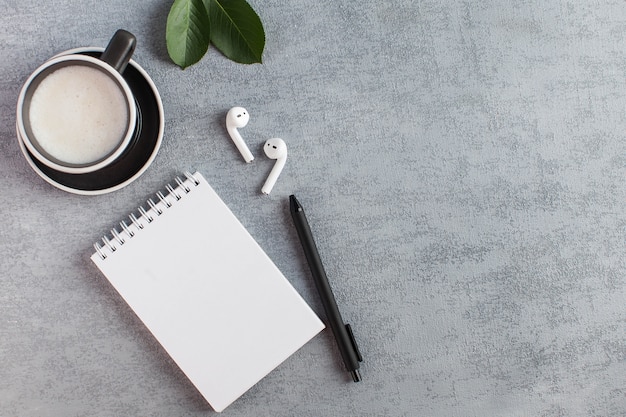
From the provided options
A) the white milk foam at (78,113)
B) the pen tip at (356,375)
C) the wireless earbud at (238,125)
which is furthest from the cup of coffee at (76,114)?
the pen tip at (356,375)

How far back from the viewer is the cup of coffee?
1.82ft

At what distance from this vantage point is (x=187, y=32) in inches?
24.4

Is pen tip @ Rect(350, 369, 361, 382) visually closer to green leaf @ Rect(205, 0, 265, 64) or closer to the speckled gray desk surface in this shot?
the speckled gray desk surface

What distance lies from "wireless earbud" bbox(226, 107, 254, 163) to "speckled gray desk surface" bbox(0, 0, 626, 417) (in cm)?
1

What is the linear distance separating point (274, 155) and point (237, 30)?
138 millimetres

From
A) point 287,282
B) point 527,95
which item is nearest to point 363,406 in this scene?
point 287,282

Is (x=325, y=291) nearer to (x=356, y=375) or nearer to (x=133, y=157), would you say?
(x=356, y=375)

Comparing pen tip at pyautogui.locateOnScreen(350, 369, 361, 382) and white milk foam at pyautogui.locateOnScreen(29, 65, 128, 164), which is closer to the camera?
white milk foam at pyautogui.locateOnScreen(29, 65, 128, 164)

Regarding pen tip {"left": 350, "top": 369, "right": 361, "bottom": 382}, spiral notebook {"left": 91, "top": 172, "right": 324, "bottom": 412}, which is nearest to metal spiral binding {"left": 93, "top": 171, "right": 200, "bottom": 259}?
spiral notebook {"left": 91, "top": 172, "right": 324, "bottom": 412}

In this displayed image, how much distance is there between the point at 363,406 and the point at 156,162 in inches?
14.3

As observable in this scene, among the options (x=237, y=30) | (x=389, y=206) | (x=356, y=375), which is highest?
(x=237, y=30)

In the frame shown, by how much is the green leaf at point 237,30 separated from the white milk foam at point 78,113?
133 mm

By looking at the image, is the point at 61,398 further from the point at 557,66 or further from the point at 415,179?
the point at 557,66

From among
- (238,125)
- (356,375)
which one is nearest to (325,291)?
(356,375)
